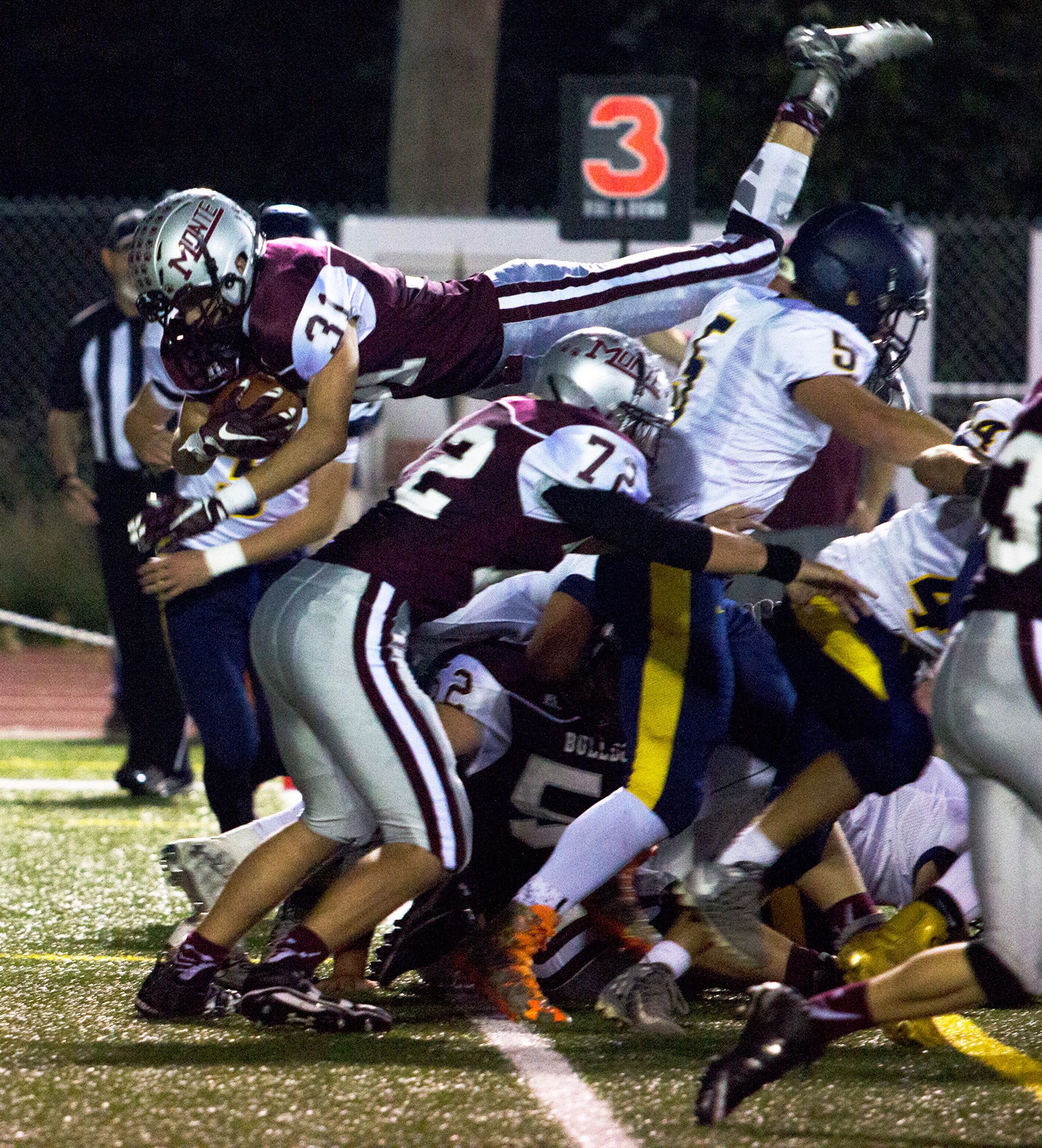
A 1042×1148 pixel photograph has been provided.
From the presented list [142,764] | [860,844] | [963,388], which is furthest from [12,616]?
[860,844]

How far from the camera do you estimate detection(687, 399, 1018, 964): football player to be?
3867 mm

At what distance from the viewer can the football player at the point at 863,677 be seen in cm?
387

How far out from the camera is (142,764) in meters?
7.17

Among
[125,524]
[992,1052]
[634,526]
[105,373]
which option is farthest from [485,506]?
[105,373]

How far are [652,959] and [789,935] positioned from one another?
1.74 feet

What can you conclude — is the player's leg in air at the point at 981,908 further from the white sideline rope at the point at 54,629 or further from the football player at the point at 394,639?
the white sideline rope at the point at 54,629

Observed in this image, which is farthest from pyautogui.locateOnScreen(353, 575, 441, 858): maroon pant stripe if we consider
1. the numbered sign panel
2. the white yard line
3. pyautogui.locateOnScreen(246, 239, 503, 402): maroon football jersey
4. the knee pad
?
the numbered sign panel

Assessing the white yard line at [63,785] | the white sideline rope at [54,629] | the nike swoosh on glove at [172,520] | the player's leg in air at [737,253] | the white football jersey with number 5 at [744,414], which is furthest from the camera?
the white sideline rope at [54,629]

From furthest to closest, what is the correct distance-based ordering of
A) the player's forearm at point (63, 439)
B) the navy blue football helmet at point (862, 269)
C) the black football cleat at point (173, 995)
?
1. the player's forearm at point (63, 439)
2. the navy blue football helmet at point (862, 269)
3. the black football cleat at point (173, 995)

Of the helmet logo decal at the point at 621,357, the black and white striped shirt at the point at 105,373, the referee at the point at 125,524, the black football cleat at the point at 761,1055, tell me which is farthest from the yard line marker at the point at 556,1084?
the black and white striped shirt at the point at 105,373

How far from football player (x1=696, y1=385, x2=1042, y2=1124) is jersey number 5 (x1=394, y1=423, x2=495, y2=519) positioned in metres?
1.09

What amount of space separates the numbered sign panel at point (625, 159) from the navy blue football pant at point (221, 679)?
3672 mm

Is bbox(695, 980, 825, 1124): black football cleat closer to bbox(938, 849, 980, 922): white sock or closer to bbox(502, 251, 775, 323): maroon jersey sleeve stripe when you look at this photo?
bbox(938, 849, 980, 922): white sock

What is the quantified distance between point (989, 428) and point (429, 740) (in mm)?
1312
